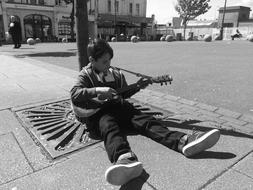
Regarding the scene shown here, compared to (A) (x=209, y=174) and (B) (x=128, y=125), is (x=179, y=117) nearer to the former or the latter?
(B) (x=128, y=125)

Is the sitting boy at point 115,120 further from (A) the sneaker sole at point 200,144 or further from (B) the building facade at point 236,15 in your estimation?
(B) the building facade at point 236,15

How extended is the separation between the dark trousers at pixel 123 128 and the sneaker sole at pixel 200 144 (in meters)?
0.13

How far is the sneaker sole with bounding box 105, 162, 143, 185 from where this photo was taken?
1.76m

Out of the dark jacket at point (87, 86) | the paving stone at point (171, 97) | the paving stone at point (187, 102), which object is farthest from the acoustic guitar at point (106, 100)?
the paving stone at point (171, 97)

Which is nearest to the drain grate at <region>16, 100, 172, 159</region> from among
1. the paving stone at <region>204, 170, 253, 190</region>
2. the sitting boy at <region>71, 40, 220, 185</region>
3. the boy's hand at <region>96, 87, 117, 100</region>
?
the sitting boy at <region>71, 40, 220, 185</region>

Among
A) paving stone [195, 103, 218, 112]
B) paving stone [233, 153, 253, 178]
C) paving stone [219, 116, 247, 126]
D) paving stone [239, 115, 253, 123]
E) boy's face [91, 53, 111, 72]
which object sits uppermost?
boy's face [91, 53, 111, 72]

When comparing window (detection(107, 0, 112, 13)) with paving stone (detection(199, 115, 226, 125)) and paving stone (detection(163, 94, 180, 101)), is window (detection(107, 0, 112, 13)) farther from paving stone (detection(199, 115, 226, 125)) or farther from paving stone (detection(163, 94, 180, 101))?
paving stone (detection(199, 115, 226, 125))

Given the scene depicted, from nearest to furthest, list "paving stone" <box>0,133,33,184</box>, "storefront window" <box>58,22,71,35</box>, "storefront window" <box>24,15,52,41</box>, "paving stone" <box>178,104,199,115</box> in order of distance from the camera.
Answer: "paving stone" <box>0,133,33,184</box> < "paving stone" <box>178,104,199,115</box> < "storefront window" <box>24,15,52,41</box> < "storefront window" <box>58,22,71,35</box>

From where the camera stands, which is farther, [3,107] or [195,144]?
[3,107]

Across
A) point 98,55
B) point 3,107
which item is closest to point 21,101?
point 3,107

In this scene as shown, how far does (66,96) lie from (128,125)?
1.93 metres

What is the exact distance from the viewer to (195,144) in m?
2.20

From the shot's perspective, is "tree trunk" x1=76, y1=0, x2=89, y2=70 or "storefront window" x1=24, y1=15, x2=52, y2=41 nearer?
"tree trunk" x1=76, y1=0, x2=89, y2=70

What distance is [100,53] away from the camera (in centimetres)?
264
